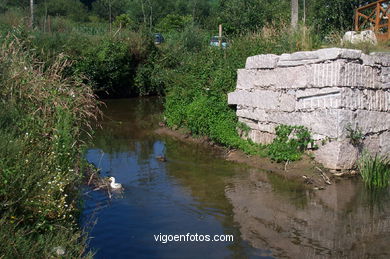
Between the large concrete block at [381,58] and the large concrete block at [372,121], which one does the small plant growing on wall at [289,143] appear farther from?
the large concrete block at [381,58]

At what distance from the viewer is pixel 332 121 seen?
28.7ft

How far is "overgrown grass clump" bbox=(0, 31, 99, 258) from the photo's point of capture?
466 cm

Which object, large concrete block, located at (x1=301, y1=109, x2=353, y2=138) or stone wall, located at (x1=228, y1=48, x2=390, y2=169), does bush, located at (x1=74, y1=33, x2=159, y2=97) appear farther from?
large concrete block, located at (x1=301, y1=109, x2=353, y2=138)

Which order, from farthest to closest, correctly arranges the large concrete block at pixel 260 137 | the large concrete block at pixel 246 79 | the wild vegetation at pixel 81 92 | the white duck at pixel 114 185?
the large concrete block at pixel 246 79
the large concrete block at pixel 260 137
the white duck at pixel 114 185
the wild vegetation at pixel 81 92

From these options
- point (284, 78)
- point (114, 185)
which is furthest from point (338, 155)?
point (114, 185)

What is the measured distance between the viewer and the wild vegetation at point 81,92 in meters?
5.01

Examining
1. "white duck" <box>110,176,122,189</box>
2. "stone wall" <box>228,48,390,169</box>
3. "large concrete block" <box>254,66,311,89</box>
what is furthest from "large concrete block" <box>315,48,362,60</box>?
"white duck" <box>110,176,122,189</box>

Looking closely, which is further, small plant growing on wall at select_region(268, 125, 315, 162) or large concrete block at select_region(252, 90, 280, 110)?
large concrete block at select_region(252, 90, 280, 110)

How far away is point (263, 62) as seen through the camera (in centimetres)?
1039

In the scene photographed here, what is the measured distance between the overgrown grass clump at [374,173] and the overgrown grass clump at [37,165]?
4.87m

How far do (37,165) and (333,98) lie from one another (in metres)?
5.50

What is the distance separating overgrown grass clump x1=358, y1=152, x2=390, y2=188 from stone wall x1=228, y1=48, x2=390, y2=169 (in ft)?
1.11

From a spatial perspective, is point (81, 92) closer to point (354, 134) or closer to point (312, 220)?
point (312, 220)

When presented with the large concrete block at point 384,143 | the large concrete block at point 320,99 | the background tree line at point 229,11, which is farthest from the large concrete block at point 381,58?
the background tree line at point 229,11
